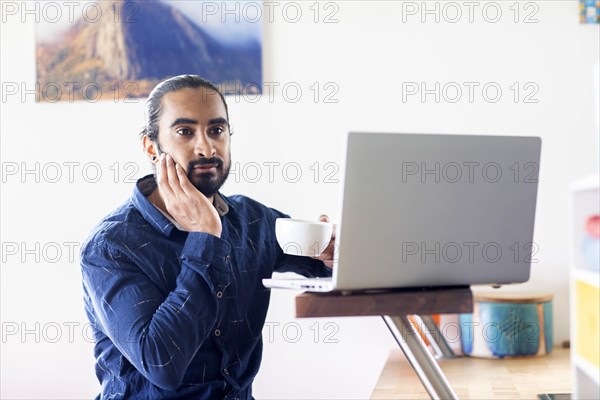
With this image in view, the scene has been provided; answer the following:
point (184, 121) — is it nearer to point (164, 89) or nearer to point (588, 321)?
point (164, 89)

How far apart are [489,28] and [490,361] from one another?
3.79 ft

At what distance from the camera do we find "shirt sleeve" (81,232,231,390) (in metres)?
1.49

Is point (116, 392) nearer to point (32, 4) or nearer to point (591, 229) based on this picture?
point (591, 229)

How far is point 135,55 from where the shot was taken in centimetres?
287

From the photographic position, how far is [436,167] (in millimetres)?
1109

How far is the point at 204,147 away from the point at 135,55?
124cm

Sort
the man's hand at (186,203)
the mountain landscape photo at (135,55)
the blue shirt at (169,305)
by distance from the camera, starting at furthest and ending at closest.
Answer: the mountain landscape photo at (135,55)
the man's hand at (186,203)
the blue shirt at (169,305)

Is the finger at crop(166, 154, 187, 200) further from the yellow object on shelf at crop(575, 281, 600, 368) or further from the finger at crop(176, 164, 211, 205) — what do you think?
the yellow object on shelf at crop(575, 281, 600, 368)

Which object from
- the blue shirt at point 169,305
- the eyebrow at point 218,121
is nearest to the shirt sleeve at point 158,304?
the blue shirt at point 169,305

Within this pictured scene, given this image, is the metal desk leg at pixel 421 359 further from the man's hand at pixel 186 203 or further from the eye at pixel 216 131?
the eye at pixel 216 131

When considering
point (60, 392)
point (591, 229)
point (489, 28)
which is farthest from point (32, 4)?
point (591, 229)

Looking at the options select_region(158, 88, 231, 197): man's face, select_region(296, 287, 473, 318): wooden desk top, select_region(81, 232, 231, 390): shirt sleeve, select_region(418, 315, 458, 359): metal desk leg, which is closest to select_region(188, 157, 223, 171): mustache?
select_region(158, 88, 231, 197): man's face

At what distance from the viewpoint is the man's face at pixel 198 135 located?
5.82 feet

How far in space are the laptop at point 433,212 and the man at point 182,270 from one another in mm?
407
